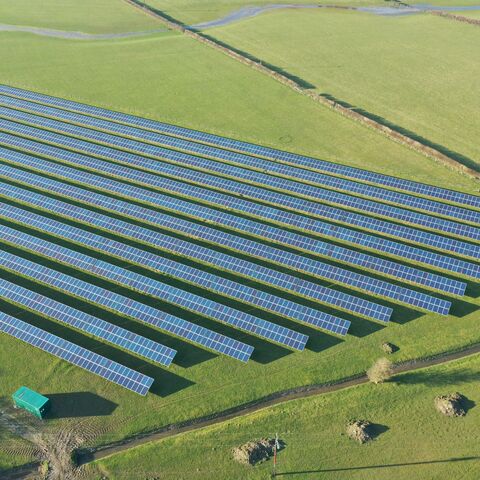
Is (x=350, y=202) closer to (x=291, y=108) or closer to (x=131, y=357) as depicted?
(x=291, y=108)

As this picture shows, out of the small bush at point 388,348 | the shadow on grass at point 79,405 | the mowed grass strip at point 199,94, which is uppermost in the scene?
the mowed grass strip at point 199,94

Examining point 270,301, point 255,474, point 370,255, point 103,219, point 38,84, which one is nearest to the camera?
point 255,474

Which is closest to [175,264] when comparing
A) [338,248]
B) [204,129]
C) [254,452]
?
[338,248]

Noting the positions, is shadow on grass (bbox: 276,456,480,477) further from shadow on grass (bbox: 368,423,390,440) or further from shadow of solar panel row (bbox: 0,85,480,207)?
shadow of solar panel row (bbox: 0,85,480,207)

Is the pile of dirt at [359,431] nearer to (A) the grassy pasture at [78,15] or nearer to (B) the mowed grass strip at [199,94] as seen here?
(B) the mowed grass strip at [199,94]

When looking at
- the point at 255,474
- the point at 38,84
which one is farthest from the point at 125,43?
the point at 255,474

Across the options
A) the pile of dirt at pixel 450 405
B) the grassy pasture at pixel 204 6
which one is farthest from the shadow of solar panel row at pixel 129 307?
the grassy pasture at pixel 204 6
